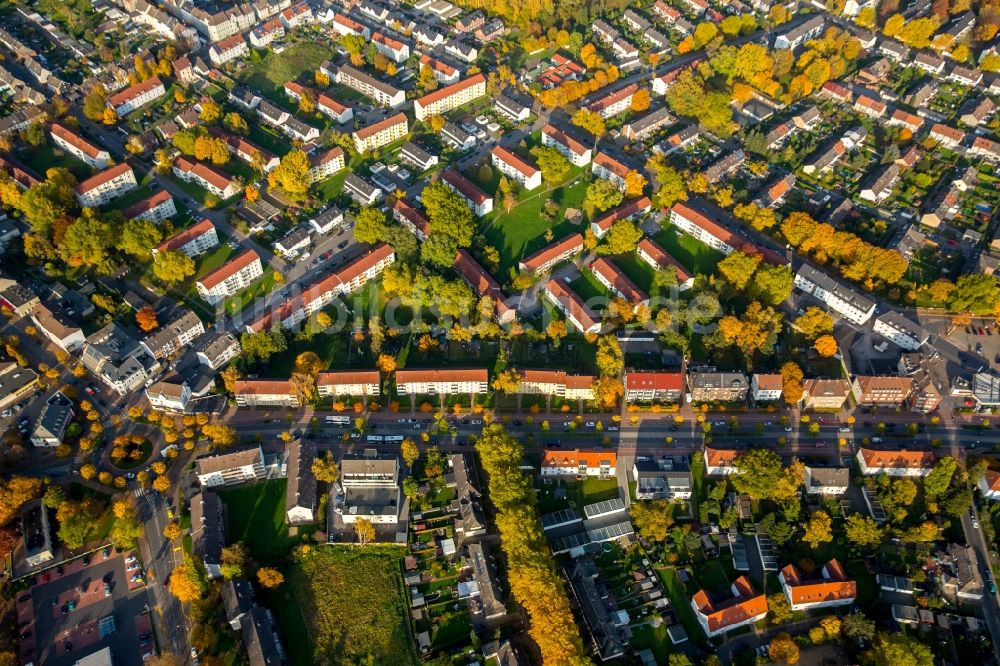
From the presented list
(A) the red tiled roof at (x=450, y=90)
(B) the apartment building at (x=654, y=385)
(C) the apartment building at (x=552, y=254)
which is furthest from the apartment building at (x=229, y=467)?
(A) the red tiled roof at (x=450, y=90)

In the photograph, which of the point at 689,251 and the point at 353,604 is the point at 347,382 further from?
the point at 689,251

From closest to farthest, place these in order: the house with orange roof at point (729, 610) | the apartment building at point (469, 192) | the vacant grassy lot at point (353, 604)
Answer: the vacant grassy lot at point (353, 604)
the house with orange roof at point (729, 610)
the apartment building at point (469, 192)

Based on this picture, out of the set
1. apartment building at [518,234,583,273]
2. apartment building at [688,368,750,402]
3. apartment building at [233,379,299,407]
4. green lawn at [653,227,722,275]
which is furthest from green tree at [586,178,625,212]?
apartment building at [233,379,299,407]

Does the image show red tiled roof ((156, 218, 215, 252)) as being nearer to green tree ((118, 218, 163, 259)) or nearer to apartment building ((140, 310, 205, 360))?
green tree ((118, 218, 163, 259))

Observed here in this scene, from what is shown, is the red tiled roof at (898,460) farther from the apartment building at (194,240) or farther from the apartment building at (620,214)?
the apartment building at (194,240)

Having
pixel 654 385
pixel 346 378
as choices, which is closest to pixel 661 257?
pixel 654 385

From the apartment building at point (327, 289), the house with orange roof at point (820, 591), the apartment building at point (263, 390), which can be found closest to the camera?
the house with orange roof at point (820, 591)

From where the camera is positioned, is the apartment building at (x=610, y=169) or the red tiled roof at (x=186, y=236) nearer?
the red tiled roof at (x=186, y=236)

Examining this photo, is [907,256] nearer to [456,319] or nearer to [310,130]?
[456,319]
